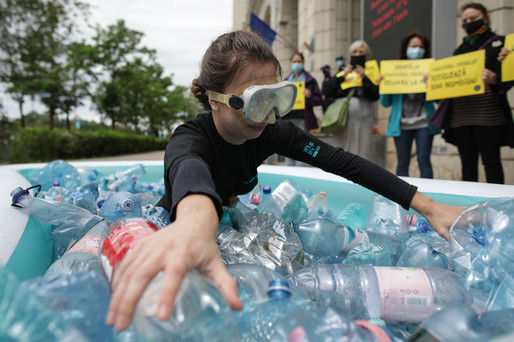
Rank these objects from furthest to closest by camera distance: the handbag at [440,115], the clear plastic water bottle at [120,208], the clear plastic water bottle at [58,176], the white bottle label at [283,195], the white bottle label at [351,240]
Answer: the clear plastic water bottle at [58,176] → the handbag at [440,115] → the white bottle label at [283,195] → the clear plastic water bottle at [120,208] → the white bottle label at [351,240]

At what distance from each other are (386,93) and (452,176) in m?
2.16

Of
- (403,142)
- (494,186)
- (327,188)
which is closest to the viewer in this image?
(494,186)

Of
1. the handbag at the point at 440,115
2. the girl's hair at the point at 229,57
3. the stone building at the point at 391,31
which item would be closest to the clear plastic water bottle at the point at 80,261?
the girl's hair at the point at 229,57

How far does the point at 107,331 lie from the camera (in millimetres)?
802

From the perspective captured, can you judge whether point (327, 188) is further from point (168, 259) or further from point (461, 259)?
point (168, 259)

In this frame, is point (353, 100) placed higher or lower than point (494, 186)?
higher

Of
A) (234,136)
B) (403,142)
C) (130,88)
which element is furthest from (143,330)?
(130,88)

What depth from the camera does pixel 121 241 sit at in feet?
3.03

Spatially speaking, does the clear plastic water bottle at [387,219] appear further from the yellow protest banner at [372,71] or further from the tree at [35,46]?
the tree at [35,46]

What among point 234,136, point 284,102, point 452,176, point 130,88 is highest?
point 130,88

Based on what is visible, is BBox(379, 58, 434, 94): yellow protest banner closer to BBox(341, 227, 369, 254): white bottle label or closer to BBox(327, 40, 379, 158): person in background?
BBox(327, 40, 379, 158): person in background

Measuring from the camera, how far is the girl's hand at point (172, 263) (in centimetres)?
70

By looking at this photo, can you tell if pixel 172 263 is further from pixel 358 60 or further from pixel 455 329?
pixel 358 60

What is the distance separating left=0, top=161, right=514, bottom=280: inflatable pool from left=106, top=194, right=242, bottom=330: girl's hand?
2.30ft
